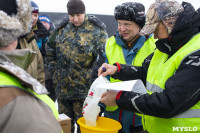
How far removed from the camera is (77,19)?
12.3 feet

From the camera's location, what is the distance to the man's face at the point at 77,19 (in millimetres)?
3749

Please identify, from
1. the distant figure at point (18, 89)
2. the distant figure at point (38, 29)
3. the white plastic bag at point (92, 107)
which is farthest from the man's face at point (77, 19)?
the distant figure at point (18, 89)

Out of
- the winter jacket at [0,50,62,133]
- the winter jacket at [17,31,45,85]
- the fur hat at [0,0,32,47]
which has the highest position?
the fur hat at [0,0,32,47]

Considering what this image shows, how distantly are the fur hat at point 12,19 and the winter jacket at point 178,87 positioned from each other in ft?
3.30

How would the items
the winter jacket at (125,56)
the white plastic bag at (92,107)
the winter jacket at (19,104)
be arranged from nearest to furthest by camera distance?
the winter jacket at (19,104)
the white plastic bag at (92,107)
the winter jacket at (125,56)

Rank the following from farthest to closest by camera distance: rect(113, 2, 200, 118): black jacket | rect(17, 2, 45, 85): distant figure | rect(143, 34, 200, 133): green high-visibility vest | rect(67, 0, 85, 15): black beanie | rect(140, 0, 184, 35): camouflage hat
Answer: rect(67, 0, 85, 15): black beanie < rect(17, 2, 45, 85): distant figure < rect(140, 0, 184, 35): camouflage hat < rect(143, 34, 200, 133): green high-visibility vest < rect(113, 2, 200, 118): black jacket

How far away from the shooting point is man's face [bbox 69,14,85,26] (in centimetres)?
375

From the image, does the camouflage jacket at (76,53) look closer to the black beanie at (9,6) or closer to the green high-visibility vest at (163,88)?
the green high-visibility vest at (163,88)

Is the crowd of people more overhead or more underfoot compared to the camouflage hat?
more underfoot

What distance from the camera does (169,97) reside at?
1.61m

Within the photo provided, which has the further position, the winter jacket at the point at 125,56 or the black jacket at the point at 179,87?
the winter jacket at the point at 125,56

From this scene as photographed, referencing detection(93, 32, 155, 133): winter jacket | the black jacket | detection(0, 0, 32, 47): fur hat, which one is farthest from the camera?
detection(93, 32, 155, 133): winter jacket

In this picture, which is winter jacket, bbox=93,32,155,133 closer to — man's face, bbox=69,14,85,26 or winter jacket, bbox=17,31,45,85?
winter jacket, bbox=17,31,45,85

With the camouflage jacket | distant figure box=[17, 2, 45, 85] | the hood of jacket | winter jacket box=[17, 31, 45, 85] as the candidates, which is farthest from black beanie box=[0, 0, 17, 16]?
the camouflage jacket
